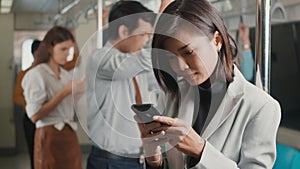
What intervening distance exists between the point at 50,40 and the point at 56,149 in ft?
1.20

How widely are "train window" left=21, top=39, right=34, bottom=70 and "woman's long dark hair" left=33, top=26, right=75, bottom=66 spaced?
3 cm

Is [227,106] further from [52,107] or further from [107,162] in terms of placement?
[52,107]

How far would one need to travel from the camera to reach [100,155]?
3.56 feet

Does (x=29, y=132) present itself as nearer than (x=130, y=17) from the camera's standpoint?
No

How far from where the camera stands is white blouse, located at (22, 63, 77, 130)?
4.62 feet

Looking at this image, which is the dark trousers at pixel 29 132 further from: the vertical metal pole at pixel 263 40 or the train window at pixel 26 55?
the vertical metal pole at pixel 263 40

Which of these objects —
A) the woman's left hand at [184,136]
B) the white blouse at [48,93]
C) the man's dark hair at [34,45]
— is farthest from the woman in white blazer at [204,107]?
the man's dark hair at [34,45]

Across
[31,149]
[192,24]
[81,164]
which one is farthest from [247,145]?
[31,149]

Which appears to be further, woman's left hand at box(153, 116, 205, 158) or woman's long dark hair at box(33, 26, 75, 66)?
woman's long dark hair at box(33, 26, 75, 66)

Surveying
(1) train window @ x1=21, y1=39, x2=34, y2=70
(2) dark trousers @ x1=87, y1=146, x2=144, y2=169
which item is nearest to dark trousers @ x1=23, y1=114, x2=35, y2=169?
(1) train window @ x1=21, y1=39, x2=34, y2=70

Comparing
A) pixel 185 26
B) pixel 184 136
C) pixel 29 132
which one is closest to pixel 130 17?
pixel 185 26

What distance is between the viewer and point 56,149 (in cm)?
143

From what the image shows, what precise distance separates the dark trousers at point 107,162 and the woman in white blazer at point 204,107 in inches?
6.3

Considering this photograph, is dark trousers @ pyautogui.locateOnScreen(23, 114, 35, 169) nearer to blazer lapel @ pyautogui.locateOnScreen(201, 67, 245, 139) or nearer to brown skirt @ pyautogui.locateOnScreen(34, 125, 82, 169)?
brown skirt @ pyautogui.locateOnScreen(34, 125, 82, 169)
